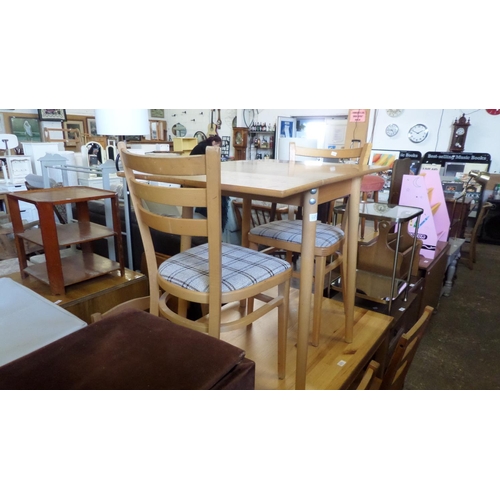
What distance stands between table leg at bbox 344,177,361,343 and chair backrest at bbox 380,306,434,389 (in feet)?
0.69

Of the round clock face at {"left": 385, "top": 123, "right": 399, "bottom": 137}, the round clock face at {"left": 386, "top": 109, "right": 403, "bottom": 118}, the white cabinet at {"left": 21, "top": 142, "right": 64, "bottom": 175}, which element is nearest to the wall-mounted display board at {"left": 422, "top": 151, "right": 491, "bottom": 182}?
the round clock face at {"left": 385, "top": 123, "right": 399, "bottom": 137}

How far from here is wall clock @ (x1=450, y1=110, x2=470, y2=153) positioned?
526cm

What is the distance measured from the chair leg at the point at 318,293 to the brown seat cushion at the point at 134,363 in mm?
793

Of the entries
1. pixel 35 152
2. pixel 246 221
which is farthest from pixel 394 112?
pixel 35 152

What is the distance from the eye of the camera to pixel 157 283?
1227 millimetres

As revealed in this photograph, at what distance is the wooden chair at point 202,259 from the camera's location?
0.91 metres

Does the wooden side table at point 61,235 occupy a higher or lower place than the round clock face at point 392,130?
lower

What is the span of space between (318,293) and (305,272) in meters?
0.37

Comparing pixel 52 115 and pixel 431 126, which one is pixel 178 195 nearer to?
pixel 431 126

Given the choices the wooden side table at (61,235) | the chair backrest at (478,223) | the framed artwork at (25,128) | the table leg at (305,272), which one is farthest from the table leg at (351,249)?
the framed artwork at (25,128)

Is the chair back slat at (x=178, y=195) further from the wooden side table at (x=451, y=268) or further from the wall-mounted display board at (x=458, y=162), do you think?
the wall-mounted display board at (x=458, y=162)

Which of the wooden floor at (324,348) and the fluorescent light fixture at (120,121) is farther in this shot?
the fluorescent light fixture at (120,121)

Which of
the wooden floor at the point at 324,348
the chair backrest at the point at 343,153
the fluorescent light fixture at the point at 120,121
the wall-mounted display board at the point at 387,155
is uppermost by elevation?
the fluorescent light fixture at the point at 120,121
